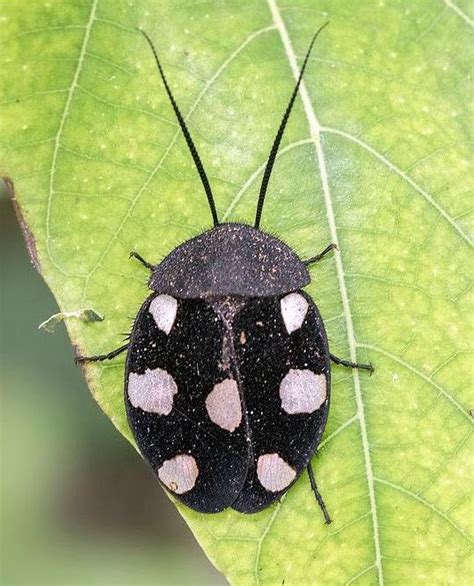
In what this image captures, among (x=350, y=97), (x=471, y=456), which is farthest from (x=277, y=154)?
(x=471, y=456)

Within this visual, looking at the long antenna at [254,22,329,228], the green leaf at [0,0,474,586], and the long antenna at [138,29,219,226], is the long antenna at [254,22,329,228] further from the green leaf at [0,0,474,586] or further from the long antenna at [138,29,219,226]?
the long antenna at [138,29,219,226]

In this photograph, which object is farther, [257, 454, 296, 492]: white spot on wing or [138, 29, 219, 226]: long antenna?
[257, 454, 296, 492]: white spot on wing

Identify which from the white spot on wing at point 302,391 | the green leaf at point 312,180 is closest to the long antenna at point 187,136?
the green leaf at point 312,180

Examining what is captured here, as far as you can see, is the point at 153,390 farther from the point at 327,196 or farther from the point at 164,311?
the point at 327,196

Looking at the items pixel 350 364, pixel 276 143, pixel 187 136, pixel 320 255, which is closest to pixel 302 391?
pixel 350 364

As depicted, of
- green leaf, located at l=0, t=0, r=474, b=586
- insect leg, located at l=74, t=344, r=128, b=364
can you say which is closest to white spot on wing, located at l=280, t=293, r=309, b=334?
green leaf, located at l=0, t=0, r=474, b=586

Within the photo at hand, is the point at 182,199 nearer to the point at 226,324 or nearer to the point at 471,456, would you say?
the point at 226,324
